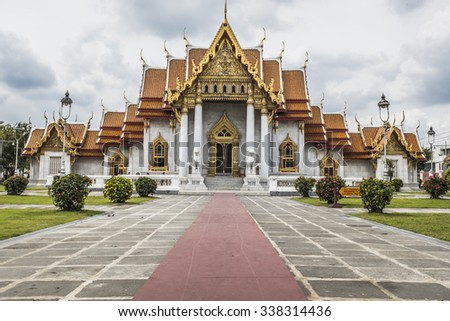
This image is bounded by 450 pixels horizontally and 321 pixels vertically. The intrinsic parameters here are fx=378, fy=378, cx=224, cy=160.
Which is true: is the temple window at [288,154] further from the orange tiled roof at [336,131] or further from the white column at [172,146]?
the white column at [172,146]

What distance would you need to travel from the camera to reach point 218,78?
2891 centimetres

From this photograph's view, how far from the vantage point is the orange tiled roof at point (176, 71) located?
3366cm

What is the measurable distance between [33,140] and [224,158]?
20.8 metres

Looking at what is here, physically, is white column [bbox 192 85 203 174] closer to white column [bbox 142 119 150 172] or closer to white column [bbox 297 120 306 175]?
white column [bbox 142 119 150 172]

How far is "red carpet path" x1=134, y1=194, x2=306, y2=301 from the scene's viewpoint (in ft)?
12.1

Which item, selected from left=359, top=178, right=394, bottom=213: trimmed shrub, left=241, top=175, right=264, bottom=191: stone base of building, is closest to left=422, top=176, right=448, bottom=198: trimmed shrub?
left=241, top=175, right=264, bottom=191: stone base of building

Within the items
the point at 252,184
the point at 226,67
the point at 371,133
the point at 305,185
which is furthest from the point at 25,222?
the point at 371,133

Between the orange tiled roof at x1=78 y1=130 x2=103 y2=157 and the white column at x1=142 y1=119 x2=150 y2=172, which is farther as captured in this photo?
the orange tiled roof at x1=78 y1=130 x2=103 y2=157

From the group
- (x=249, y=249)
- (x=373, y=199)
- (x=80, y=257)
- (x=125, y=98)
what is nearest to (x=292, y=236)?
(x=249, y=249)

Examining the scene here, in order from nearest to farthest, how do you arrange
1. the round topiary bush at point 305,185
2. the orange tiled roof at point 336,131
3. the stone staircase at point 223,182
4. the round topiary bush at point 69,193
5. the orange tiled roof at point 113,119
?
the round topiary bush at point 69,193
the round topiary bush at point 305,185
the stone staircase at point 223,182
the orange tiled roof at point 336,131
the orange tiled roof at point 113,119

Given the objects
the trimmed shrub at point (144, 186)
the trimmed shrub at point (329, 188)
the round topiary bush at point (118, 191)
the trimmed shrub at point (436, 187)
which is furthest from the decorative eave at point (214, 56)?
the trimmed shrub at point (329, 188)

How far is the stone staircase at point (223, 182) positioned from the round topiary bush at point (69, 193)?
14987 millimetres

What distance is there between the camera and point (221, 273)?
450 centimetres

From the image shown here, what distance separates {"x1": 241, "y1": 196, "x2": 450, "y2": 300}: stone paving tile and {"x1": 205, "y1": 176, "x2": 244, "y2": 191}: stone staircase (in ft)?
61.6
